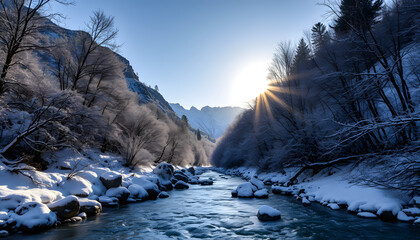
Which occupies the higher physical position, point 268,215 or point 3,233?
point 3,233

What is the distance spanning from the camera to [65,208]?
8.50 meters

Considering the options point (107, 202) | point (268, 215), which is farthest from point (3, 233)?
point (268, 215)

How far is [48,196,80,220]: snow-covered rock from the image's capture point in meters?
8.33

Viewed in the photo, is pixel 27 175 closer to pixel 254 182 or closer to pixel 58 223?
pixel 58 223

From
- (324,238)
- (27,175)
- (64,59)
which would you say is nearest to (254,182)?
(324,238)

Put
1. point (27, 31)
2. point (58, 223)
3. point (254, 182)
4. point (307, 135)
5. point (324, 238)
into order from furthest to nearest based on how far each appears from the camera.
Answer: point (254, 182), point (307, 135), point (27, 31), point (58, 223), point (324, 238)

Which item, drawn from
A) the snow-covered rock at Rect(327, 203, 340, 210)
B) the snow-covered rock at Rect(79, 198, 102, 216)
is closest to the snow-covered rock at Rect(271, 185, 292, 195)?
the snow-covered rock at Rect(327, 203, 340, 210)

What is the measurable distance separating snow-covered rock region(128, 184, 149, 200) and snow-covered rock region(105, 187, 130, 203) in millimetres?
808

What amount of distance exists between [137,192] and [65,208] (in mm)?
5833

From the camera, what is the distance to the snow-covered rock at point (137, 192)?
1392 cm

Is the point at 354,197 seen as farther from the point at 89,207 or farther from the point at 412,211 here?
the point at 89,207

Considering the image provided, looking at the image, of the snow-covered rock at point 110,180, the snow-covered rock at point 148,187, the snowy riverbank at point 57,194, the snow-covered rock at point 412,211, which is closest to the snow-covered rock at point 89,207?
the snowy riverbank at point 57,194

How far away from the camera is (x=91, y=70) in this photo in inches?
745

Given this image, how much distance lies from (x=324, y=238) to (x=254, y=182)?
1073 centimetres
